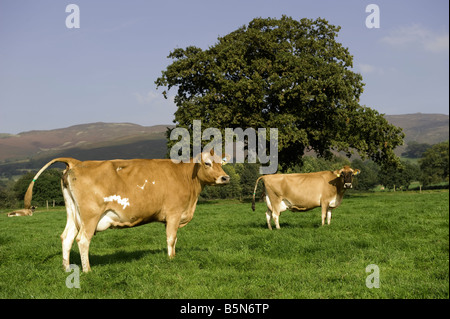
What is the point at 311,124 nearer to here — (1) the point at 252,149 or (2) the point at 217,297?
(1) the point at 252,149

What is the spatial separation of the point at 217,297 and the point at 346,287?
88.3 inches

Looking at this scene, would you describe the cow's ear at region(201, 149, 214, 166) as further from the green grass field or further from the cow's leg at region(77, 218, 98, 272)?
the cow's leg at region(77, 218, 98, 272)

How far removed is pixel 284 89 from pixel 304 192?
59.2 feet

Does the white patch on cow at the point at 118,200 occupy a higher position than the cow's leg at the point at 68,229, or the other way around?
the white patch on cow at the point at 118,200

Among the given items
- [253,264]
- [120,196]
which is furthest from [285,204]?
[120,196]

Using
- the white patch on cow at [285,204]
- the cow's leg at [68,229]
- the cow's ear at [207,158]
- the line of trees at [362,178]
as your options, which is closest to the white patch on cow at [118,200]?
the cow's leg at [68,229]

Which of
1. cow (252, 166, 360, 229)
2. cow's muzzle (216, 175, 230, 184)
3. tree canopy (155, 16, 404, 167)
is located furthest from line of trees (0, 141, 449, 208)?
cow's muzzle (216, 175, 230, 184)

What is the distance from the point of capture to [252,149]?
116ft

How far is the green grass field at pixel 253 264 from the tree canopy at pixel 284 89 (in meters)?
18.6

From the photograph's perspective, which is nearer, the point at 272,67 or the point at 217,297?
the point at 217,297

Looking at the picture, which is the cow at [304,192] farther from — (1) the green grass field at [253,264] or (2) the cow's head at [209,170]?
(2) the cow's head at [209,170]

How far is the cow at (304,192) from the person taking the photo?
15.2 m

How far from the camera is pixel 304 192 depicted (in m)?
15.3
